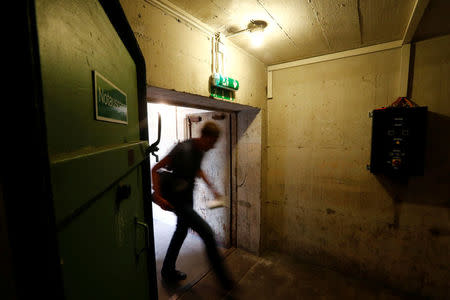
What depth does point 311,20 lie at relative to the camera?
1.60 m

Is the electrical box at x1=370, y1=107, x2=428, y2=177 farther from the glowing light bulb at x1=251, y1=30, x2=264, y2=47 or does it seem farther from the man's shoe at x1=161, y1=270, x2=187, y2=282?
the man's shoe at x1=161, y1=270, x2=187, y2=282

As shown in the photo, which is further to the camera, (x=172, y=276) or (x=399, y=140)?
(x=172, y=276)

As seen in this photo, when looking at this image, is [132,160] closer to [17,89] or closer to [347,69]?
A: [17,89]

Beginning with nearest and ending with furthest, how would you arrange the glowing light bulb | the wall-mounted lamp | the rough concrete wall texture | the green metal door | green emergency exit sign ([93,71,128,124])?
the green metal door
green emergency exit sign ([93,71,128,124])
the wall-mounted lamp
the glowing light bulb
the rough concrete wall texture

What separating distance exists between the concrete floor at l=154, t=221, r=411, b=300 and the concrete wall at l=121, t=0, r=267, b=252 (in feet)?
1.07

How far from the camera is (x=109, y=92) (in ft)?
2.32

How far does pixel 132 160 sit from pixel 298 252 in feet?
8.57

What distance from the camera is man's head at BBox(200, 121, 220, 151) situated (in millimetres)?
2475

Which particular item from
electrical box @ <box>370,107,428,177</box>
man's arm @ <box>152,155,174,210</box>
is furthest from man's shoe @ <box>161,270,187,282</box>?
electrical box @ <box>370,107,428,177</box>

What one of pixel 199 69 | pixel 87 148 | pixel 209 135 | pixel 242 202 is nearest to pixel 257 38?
pixel 199 69

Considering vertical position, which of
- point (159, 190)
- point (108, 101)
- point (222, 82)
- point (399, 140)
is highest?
point (222, 82)

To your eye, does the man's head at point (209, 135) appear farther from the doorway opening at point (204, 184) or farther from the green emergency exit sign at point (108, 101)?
the green emergency exit sign at point (108, 101)

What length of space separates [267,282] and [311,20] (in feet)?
8.74

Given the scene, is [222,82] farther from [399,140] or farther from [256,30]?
[399,140]
